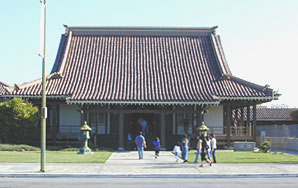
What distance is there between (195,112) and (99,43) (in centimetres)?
1153

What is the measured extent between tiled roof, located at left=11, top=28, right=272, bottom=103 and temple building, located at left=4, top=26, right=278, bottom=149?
71 mm

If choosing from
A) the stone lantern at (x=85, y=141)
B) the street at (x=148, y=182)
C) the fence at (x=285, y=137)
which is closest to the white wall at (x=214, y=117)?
the fence at (x=285, y=137)

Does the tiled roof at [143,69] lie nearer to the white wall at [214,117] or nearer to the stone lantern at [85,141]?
the white wall at [214,117]

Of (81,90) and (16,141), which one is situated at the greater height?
(81,90)

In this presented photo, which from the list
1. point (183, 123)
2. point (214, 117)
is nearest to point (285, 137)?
point (214, 117)

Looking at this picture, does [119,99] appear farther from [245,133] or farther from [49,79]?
[245,133]

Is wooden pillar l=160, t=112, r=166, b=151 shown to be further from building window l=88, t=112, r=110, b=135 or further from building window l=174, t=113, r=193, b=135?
building window l=88, t=112, r=110, b=135

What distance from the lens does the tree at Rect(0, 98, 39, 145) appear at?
28.4m

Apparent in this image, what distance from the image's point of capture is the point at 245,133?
111 ft

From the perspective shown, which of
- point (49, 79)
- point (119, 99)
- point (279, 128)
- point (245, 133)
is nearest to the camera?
point (119, 99)

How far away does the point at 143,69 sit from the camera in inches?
1300

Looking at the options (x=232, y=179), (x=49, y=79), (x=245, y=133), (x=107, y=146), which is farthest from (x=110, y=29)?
(x=232, y=179)

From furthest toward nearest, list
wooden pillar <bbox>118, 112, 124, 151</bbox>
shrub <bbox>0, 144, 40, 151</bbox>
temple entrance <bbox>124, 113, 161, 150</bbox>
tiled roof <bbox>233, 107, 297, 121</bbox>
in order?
tiled roof <bbox>233, 107, 297, 121</bbox>, temple entrance <bbox>124, 113, 161, 150</bbox>, wooden pillar <bbox>118, 112, 124, 151</bbox>, shrub <bbox>0, 144, 40, 151</bbox>

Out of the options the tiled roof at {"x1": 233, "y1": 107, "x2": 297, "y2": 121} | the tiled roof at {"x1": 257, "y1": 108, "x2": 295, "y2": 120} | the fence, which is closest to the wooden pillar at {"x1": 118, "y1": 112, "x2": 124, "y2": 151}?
the fence
